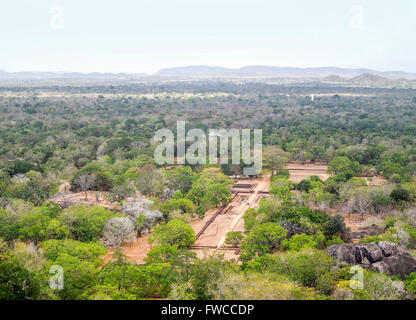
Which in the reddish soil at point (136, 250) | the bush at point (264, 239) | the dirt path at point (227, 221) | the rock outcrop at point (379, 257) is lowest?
the reddish soil at point (136, 250)

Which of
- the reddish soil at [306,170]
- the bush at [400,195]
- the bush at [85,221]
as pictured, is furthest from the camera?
the reddish soil at [306,170]

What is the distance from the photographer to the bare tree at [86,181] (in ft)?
123

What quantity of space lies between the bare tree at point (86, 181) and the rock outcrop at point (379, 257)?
972 inches

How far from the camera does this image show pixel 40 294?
55.1ft

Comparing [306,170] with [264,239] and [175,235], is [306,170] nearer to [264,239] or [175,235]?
[264,239]

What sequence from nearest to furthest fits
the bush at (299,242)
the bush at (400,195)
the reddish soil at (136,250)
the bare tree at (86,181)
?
the bush at (299,242)
the reddish soil at (136,250)
the bush at (400,195)
the bare tree at (86,181)

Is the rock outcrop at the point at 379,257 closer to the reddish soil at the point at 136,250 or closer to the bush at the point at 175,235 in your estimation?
the bush at the point at 175,235

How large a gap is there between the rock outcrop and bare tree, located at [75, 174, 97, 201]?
81.0ft

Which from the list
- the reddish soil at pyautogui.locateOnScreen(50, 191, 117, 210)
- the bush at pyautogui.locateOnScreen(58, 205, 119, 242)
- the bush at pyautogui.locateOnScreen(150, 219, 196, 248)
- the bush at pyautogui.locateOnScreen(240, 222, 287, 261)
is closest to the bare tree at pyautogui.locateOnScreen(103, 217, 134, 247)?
the bush at pyautogui.locateOnScreen(58, 205, 119, 242)

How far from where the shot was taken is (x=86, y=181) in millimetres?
37875

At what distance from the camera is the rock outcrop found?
19.5m

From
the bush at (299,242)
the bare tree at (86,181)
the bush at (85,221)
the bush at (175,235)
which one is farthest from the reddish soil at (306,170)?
the bush at (85,221)

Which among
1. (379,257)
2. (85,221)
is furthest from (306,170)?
(85,221)

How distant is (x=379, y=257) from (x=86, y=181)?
27516 millimetres
